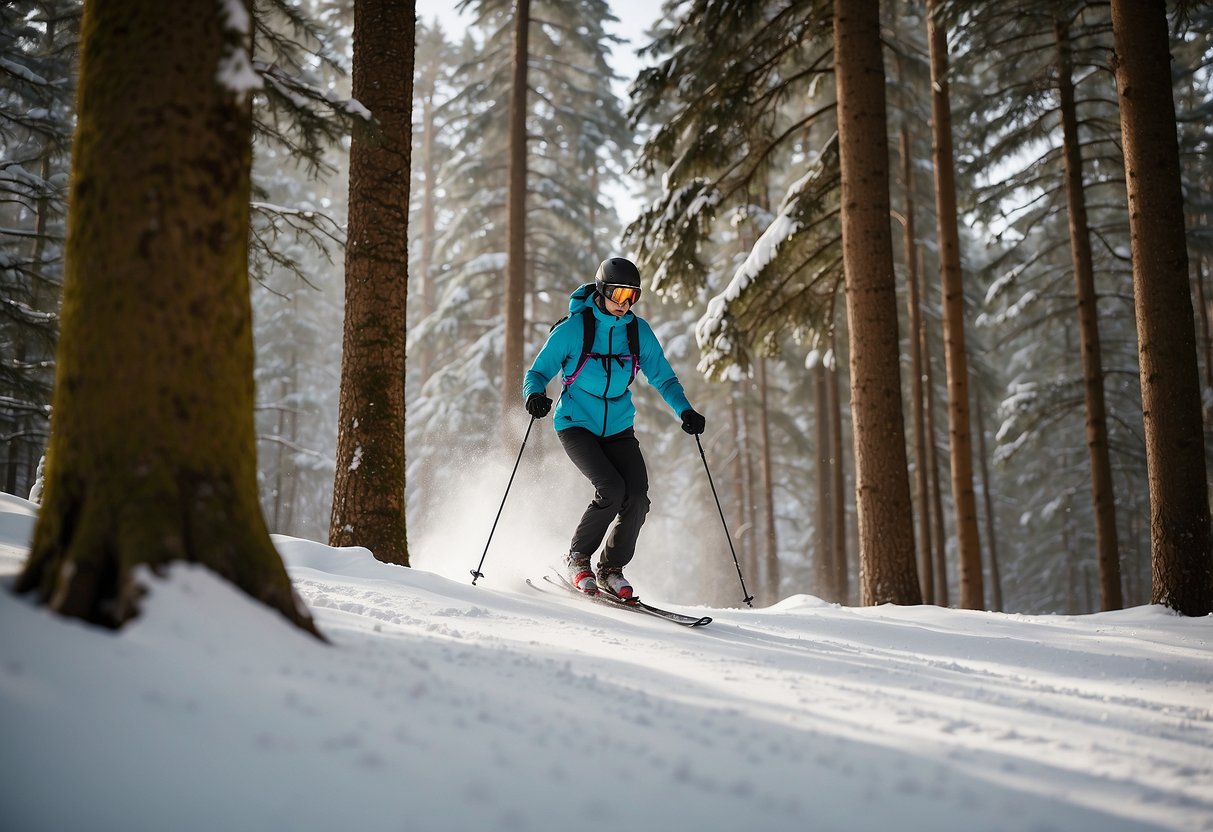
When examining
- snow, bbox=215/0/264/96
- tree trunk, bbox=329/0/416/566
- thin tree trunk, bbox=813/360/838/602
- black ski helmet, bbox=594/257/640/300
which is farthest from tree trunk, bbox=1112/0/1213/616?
thin tree trunk, bbox=813/360/838/602

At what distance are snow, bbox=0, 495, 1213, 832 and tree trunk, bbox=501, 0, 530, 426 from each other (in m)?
10.7

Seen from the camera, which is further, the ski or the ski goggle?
the ski goggle

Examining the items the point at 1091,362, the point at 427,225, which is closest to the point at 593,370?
the point at 1091,362

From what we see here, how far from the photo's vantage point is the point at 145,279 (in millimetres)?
2193

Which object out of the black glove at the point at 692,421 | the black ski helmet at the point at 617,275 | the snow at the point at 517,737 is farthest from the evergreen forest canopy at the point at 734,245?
the snow at the point at 517,737

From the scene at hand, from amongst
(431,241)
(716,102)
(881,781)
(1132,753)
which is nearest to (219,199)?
(881,781)

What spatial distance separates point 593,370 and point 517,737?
3635 mm

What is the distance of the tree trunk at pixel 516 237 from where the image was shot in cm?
1379

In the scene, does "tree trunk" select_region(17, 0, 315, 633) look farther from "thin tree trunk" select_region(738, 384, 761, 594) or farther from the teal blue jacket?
"thin tree trunk" select_region(738, 384, 761, 594)

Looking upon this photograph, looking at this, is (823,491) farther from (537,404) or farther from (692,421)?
(537,404)

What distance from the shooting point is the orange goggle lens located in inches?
205

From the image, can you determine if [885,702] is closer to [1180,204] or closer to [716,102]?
[1180,204]

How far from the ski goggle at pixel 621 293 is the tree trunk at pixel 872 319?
3.02m

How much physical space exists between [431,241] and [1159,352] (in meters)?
24.0
